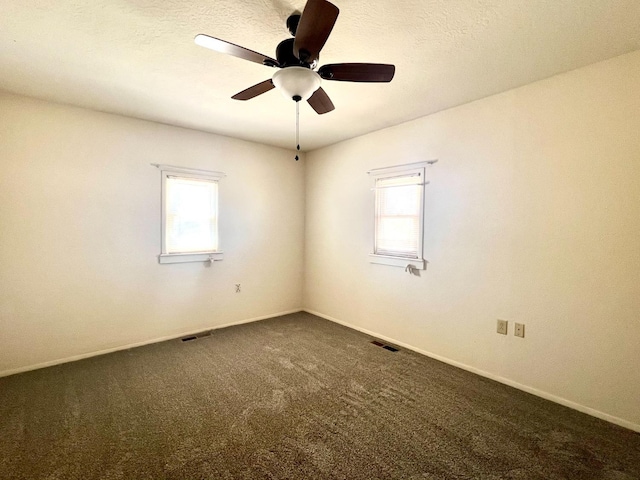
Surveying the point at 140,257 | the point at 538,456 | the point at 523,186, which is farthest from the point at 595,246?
the point at 140,257

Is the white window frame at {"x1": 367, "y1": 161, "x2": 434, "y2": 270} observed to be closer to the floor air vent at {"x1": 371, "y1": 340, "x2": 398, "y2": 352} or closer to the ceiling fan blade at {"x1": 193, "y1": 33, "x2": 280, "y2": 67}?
the floor air vent at {"x1": 371, "y1": 340, "x2": 398, "y2": 352}

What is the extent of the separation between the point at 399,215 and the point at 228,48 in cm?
260

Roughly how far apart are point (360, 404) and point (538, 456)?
1140 mm

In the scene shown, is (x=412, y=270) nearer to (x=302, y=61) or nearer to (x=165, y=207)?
(x=302, y=61)

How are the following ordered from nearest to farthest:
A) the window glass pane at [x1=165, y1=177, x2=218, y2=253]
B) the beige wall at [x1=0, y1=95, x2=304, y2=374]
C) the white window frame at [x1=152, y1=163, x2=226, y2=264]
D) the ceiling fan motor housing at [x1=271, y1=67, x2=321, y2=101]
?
the ceiling fan motor housing at [x1=271, y1=67, x2=321, y2=101] < the beige wall at [x1=0, y1=95, x2=304, y2=374] < the white window frame at [x1=152, y1=163, x2=226, y2=264] < the window glass pane at [x1=165, y1=177, x2=218, y2=253]

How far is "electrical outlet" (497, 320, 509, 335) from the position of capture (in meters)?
2.70

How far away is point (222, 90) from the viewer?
8.97ft

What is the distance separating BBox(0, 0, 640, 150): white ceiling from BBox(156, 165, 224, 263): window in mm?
949

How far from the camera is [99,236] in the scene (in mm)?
3223

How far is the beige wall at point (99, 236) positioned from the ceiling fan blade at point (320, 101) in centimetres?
218

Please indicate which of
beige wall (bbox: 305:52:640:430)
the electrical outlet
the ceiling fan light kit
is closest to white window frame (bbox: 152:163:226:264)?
beige wall (bbox: 305:52:640:430)

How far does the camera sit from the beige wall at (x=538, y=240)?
2133mm

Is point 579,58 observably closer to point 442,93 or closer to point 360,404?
point 442,93

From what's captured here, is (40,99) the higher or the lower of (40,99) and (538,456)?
the higher
